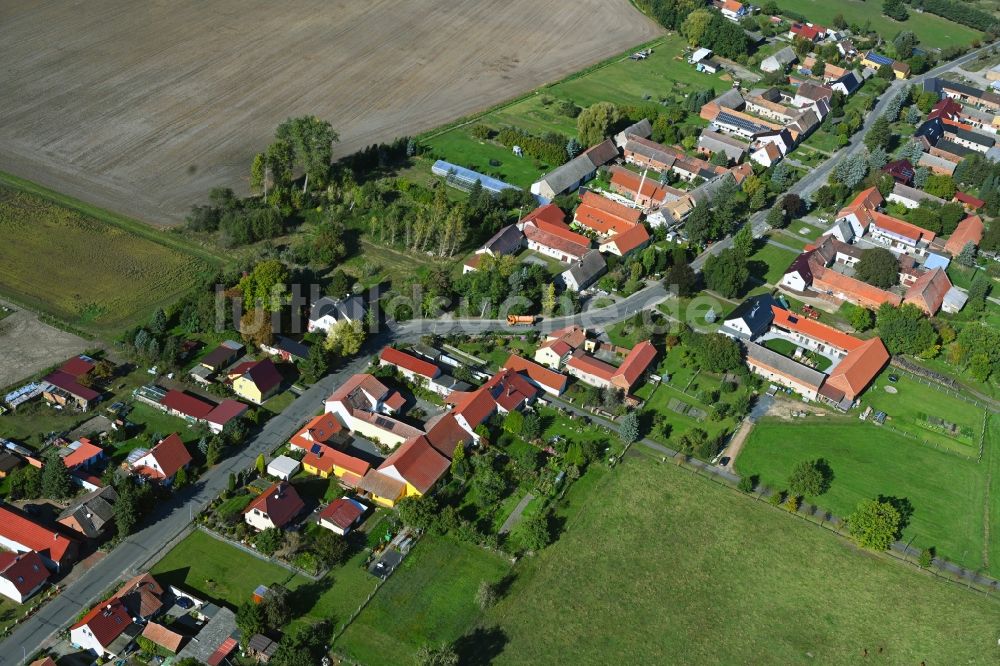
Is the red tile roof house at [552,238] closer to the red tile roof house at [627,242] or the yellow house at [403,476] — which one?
the red tile roof house at [627,242]

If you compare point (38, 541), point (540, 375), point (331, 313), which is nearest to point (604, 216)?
point (540, 375)

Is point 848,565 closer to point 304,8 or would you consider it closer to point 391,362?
point 391,362

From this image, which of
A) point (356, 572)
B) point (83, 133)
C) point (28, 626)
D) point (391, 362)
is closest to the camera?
point (28, 626)

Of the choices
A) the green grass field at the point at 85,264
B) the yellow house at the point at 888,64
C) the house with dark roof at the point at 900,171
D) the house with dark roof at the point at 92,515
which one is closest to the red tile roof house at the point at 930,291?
the house with dark roof at the point at 900,171

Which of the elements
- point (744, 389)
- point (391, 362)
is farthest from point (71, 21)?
point (744, 389)

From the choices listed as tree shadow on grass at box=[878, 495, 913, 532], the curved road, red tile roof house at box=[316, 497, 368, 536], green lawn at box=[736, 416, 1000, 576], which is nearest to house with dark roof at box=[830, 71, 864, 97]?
the curved road

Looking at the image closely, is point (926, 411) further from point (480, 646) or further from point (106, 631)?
point (106, 631)
